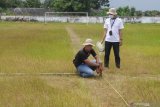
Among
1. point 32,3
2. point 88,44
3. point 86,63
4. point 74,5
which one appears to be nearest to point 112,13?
point 88,44

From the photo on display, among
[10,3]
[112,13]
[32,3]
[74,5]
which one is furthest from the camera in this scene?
[32,3]

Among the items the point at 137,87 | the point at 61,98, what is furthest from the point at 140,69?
the point at 61,98

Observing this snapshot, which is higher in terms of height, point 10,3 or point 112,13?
point 112,13

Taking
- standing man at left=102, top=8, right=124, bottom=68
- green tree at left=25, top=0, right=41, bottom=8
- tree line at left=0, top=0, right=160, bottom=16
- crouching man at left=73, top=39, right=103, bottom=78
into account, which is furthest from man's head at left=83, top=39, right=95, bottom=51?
green tree at left=25, top=0, right=41, bottom=8

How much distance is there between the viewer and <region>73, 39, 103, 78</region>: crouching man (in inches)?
504

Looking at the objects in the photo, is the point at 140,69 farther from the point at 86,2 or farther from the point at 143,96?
the point at 86,2

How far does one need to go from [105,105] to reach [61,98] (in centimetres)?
90

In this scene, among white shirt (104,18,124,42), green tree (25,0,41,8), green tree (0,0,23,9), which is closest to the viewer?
white shirt (104,18,124,42)

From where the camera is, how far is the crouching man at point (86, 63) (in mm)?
12805

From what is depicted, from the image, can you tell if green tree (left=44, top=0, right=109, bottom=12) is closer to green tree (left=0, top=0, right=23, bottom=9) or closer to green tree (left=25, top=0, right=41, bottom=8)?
green tree (left=0, top=0, right=23, bottom=9)

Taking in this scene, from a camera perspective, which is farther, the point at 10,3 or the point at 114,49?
the point at 10,3

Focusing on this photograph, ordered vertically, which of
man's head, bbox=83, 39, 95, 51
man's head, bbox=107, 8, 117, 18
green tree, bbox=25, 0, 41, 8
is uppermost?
man's head, bbox=107, 8, 117, 18

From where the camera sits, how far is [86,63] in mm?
13062

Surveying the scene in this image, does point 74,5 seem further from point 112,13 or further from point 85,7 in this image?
point 112,13
